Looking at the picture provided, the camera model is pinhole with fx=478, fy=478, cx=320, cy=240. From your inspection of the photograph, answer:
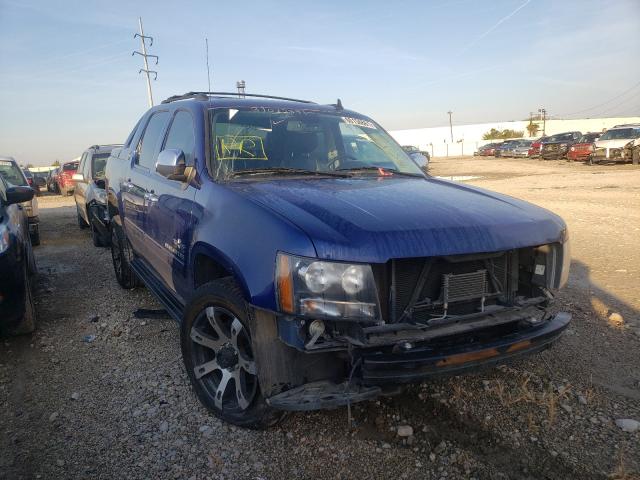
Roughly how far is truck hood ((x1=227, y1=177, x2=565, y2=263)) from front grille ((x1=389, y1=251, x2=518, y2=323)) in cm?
14

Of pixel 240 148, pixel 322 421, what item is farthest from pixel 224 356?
pixel 240 148

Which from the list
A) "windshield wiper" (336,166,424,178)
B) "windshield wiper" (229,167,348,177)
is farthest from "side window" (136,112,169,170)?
"windshield wiper" (336,166,424,178)

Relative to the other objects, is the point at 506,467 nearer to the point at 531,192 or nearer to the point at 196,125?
the point at 196,125

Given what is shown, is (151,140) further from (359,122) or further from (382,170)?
(382,170)

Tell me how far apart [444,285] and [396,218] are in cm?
41

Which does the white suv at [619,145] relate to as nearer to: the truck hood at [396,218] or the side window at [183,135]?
the truck hood at [396,218]

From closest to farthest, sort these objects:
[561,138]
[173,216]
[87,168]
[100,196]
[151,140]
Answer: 1. [173,216]
2. [151,140]
3. [100,196]
4. [87,168]
5. [561,138]

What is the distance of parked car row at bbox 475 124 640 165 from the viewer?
22.2 m

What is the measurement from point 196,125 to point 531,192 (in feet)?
42.2

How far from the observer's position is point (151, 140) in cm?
439

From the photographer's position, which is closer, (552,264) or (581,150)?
(552,264)

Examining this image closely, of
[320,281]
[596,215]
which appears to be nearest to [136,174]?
[320,281]

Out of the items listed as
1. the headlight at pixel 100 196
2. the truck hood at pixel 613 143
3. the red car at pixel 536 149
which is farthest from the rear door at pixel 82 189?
the red car at pixel 536 149

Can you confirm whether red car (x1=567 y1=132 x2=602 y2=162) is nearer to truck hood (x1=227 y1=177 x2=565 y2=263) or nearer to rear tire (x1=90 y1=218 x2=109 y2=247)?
rear tire (x1=90 y1=218 x2=109 y2=247)
